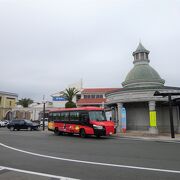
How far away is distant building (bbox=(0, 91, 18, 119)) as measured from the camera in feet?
245

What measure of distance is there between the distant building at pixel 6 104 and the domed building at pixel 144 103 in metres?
51.2

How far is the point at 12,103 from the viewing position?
7788cm

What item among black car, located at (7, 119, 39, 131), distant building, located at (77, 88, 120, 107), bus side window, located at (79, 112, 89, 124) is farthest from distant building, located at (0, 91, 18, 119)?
bus side window, located at (79, 112, 89, 124)

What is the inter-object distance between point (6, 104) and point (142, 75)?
55.7m

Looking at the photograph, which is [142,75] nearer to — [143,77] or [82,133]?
[143,77]

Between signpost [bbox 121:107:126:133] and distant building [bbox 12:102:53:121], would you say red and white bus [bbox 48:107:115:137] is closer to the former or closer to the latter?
signpost [bbox 121:107:126:133]

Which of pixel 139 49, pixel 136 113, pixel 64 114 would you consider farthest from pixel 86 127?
pixel 139 49

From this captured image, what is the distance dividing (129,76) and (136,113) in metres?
6.95

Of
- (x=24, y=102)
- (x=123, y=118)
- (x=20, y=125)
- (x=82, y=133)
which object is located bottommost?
(x=82, y=133)

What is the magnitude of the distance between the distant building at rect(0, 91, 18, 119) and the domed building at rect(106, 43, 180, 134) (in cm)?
5123

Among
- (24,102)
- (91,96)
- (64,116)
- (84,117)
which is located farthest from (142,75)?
(24,102)

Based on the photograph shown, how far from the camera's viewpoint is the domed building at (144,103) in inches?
1055

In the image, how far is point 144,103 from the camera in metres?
29.3

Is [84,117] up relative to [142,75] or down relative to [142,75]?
down
